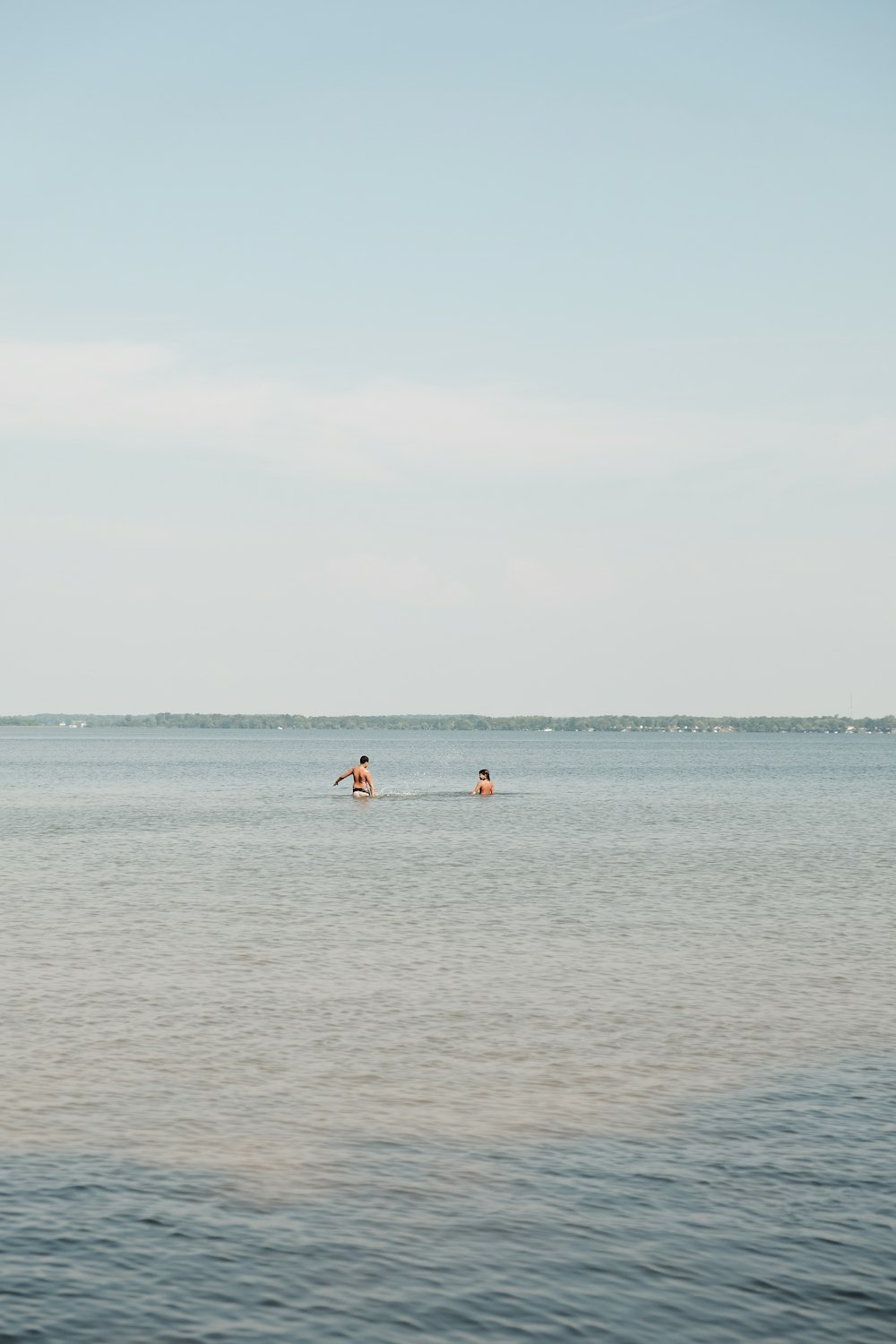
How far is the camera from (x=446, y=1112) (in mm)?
16516

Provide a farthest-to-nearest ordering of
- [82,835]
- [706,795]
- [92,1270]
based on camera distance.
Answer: [706,795]
[82,835]
[92,1270]

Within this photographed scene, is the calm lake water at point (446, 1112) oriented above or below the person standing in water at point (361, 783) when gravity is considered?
below

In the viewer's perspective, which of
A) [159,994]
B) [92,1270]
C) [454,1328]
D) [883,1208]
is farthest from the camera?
[159,994]

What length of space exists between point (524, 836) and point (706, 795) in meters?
43.2

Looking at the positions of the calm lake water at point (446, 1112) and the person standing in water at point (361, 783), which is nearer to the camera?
the calm lake water at point (446, 1112)

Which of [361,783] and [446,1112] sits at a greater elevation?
[361,783]

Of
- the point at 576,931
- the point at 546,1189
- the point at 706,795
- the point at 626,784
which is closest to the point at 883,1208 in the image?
the point at 546,1189

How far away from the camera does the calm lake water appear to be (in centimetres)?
1138

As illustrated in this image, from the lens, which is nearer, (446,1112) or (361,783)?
(446,1112)

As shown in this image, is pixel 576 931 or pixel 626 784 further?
pixel 626 784

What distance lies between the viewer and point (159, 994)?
23438 mm

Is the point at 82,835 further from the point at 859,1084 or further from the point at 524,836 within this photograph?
the point at 859,1084

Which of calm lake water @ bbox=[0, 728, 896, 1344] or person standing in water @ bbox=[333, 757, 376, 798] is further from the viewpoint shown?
person standing in water @ bbox=[333, 757, 376, 798]

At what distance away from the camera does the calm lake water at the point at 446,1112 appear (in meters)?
11.4
